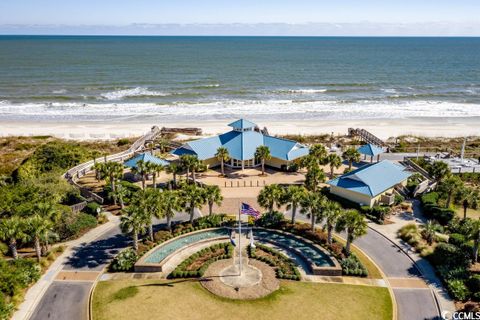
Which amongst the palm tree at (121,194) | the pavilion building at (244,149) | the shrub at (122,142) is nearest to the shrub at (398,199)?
the pavilion building at (244,149)

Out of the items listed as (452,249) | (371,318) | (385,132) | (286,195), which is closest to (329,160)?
(286,195)

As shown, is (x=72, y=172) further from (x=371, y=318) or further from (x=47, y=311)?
(x=371, y=318)

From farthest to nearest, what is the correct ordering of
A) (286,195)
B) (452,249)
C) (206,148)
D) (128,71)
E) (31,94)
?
(128,71)
(31,94)
(206,148)
(286,195)
(452,249)

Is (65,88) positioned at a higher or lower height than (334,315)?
Result: higher

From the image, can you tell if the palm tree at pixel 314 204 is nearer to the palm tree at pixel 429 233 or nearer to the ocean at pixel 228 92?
the palm tree at pixel 429 233

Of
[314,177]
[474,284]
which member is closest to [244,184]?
[314,177]

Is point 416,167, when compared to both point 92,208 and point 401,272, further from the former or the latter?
point 92,208
